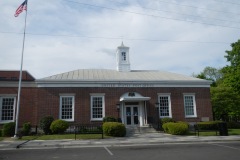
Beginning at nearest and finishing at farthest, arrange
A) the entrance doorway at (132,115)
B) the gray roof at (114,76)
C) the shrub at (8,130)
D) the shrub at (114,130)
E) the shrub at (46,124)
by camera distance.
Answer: the shrub at (114,130) < the shrub at (8,130) < the shrub at (46,124) < the entrance doorway at (132,115) < the gray roof at (114,76)

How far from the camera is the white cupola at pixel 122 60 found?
31494 mm

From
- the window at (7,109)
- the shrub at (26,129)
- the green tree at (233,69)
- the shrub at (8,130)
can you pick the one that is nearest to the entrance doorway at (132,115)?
the shrub at (26,129)

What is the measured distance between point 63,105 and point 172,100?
12.2 metres

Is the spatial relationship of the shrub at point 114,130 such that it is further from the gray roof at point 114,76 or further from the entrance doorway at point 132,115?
the gray roof at point 114,76

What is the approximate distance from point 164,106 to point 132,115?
399 centimetres

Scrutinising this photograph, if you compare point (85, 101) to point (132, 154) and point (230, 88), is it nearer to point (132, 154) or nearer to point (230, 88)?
point (132, 154)

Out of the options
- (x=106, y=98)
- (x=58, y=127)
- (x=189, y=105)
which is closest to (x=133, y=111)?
(x=106, y=98)

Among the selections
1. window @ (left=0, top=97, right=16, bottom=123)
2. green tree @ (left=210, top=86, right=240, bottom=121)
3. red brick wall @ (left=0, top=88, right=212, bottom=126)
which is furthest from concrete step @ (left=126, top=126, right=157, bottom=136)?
green tree @ (left=210, top=86, right=240, bottom=121)

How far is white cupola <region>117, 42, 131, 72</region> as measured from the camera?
1240 inches

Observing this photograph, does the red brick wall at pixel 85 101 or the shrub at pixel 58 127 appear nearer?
the shrub at pixel 58 127

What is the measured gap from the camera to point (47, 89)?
2508 cm

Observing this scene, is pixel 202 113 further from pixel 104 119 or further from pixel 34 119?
pixel 34 119

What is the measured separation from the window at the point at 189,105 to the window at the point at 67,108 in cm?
1296

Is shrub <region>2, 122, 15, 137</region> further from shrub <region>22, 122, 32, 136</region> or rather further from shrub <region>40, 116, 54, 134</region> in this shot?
shrub <region>40, 116, 54, 134</region>
